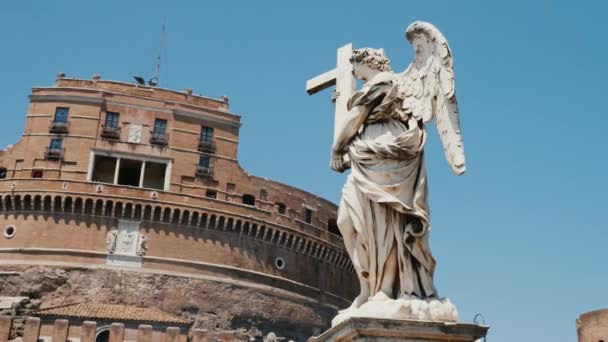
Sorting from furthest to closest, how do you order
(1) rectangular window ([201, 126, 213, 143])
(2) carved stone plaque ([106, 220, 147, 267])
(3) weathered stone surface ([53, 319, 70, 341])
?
(1) rectangular window ([201, 126, 213, 143])
(2) carved stone plaque ([106, 220, 147, 267])
(3) weathered stone surface ([53, 319, 70, 341])

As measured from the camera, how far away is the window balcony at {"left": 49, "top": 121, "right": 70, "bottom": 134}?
35.2 m

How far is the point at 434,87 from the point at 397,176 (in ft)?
1.48

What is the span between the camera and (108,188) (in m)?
34.1

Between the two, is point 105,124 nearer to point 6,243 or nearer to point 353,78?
point 6,243

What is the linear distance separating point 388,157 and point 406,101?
1.05 ft

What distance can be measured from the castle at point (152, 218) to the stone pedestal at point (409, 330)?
101ft

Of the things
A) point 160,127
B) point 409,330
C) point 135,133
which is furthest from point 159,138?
point 409,330

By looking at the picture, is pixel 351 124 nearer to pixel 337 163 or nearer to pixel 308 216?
pixel 337 163

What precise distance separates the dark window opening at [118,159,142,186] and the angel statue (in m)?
33.5

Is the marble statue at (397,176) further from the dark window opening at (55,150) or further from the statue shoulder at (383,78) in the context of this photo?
the dark window opening at (55,150)

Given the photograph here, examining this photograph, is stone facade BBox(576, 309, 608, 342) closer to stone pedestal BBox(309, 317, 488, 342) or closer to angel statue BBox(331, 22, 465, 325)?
angel statue BBox(331, 22, 465, 325)

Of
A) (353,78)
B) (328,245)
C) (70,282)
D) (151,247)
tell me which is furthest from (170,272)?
(353,78)

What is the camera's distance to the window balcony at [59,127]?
116 ft

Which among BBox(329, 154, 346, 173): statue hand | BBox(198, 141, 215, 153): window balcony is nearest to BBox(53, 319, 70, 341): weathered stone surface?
BBox(198, 141, 215, 153): window balcony
